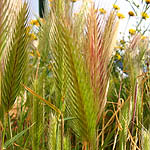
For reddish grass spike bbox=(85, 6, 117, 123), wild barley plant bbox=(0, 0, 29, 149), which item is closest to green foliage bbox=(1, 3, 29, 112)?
wild barley plant bbox=(0, 0, 29, 149)

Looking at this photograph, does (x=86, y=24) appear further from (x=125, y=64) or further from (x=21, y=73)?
(x=125, y=64)

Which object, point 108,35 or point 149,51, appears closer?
point 108,35

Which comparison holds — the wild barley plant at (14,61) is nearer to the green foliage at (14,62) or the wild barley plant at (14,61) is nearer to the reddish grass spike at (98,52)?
the green foliage at (14,62)

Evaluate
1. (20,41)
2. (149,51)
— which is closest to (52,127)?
(20,41)


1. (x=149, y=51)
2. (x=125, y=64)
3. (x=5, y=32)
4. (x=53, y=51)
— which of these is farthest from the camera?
(x=149, y=51)

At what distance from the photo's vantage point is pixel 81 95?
0.41 meters

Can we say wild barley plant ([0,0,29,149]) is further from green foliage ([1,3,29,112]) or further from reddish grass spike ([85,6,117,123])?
reddish grass spike ([85,6,117,123])

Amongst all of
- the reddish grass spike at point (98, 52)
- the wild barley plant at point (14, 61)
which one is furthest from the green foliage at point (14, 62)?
the reddish grass spike at point (98, 52)

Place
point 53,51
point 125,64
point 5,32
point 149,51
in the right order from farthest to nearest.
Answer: point 149,51, point 125,64, point 53,51, point 5,32

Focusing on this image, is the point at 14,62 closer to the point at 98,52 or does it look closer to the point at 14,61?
the point at 14,61

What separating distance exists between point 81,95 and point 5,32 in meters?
0.15

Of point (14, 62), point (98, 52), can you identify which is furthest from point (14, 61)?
point (98, 52)

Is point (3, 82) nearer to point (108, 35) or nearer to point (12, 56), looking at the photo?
point (12, 56)

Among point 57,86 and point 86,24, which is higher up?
point 86,24
